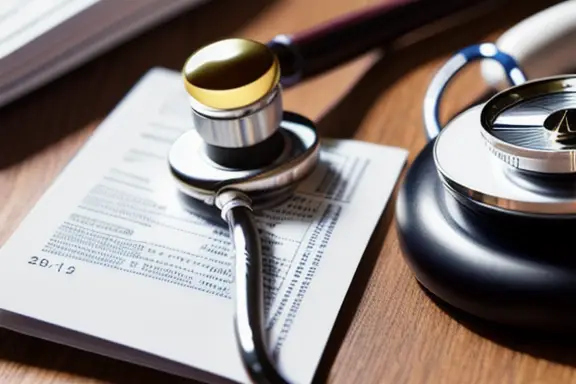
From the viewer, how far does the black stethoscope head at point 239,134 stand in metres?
0.50

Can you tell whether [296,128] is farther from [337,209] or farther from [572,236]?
[572,236]

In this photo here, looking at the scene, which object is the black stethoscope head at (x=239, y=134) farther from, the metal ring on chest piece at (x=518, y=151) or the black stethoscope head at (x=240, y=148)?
the metal ring on chest piece at (x=518, y=151)

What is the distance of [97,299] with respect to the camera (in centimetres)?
48

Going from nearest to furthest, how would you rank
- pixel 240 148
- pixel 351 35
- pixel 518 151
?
pixel 518 151 < pixel 240 148 < pixel 351 35

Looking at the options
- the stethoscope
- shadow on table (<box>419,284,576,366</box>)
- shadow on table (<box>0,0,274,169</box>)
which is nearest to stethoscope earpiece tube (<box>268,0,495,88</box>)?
the stethoscope

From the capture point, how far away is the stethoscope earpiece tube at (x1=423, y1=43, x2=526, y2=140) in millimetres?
559

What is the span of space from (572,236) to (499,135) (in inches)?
2.6

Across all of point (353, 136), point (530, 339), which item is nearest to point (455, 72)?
point (353, 136)

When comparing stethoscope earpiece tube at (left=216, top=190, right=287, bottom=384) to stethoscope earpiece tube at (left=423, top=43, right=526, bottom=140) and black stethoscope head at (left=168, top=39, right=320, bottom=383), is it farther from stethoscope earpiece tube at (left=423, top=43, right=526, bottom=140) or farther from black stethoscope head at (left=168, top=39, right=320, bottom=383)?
stethoscope earpiece tube at (left=423, top=43, right=526, bottom=140)

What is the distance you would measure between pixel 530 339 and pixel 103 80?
425 millimetres

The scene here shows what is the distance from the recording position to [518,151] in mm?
416

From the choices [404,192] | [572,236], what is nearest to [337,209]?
[404,192]

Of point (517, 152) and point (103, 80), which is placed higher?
point (517, 152)

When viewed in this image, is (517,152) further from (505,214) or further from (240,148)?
(240,148)
